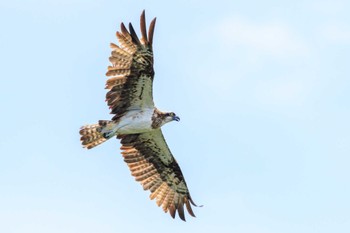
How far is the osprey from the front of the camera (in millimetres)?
20625

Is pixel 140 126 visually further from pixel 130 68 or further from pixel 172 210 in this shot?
pixel 172 210

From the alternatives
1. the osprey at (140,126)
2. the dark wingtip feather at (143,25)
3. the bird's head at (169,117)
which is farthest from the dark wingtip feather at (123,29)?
the bird's head at (169,117)

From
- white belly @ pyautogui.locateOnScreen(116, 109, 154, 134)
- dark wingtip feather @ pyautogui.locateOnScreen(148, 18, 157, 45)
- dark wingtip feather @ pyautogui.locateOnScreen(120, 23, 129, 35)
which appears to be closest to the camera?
dark wingtip feather @ pyautogui.locateOnScreen(148, 18, 157, 45)

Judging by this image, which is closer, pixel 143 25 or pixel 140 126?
pixel 143 25

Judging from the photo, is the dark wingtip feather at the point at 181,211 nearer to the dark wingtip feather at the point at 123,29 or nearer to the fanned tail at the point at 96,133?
the fanned tail at the point at 96,133

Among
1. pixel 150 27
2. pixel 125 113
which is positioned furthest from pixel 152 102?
pixel 150 27

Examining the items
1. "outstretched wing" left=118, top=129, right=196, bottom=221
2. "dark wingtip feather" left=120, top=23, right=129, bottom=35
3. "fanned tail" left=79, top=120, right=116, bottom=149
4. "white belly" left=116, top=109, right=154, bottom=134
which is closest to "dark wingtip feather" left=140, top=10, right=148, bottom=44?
"dark wingtip feather" left=120, top=23, right=129, bottom=35

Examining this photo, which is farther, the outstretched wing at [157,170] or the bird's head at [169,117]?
the outstretched wing at [157,170]

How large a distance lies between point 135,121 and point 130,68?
1.34m

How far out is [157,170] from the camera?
23.4 meters

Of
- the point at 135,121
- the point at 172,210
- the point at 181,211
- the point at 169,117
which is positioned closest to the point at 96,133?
the point at 135,121

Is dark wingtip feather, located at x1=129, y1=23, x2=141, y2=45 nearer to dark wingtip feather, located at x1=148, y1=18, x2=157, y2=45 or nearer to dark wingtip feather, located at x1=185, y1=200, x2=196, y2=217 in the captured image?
dark wingtip feather, located at x1=148, y1=18, x2=157, y2=45

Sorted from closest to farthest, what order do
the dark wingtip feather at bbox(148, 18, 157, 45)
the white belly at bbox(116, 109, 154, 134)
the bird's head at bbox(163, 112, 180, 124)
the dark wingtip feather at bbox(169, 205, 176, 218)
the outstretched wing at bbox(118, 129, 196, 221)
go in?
the dark wingtip feather at bbox(148, 18, 157, 45)
the white belly at bbox(116, 109, 154, 134)
the bird's head at bbox(163, 112, 180, 124)
the outstretched wing at bbox(118, 129, 196, 221)
the dark wingtip feather at bbox(169, 205, 176, 218)

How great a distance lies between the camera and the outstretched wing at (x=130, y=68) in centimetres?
2048
